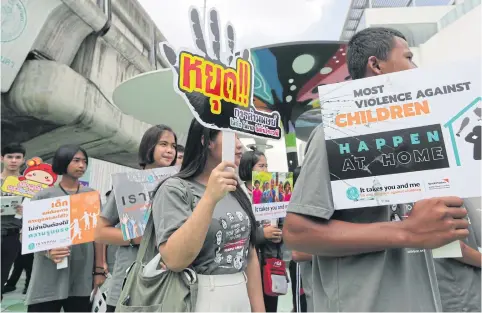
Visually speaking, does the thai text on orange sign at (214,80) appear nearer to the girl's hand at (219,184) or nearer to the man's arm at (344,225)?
the girl's hand at (219,184)

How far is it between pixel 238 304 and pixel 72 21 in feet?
28.0

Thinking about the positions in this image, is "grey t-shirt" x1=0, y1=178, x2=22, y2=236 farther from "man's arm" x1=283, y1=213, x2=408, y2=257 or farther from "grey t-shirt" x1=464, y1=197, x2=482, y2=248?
"grey t-shirt" x1=464, y1=197, x2=482, y2=248

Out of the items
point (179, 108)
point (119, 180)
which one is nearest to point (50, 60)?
point (179, 108)

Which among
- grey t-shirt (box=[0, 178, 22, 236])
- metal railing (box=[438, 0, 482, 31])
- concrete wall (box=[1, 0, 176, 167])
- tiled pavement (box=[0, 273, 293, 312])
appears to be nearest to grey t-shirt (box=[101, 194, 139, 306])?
grey t-shirt (box=[0, 178, 22, 236])

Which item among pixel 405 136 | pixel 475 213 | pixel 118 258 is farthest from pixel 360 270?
pixel 118 258

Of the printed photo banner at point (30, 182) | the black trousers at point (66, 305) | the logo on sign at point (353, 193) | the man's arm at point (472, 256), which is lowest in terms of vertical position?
the black trousers at point (66, 305)

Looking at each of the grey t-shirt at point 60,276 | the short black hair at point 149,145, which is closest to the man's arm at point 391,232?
the short black hair at point 149,145

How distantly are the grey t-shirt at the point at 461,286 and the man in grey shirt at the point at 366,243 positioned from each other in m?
0.65

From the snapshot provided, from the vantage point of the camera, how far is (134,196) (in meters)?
2.06

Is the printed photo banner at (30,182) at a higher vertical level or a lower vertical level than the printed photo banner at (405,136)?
higher

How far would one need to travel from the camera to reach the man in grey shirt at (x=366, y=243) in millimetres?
880

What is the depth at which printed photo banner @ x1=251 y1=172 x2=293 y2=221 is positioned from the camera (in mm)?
2570

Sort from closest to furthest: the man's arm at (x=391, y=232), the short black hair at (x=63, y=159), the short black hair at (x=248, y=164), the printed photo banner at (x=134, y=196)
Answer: the man's arm at (x=391, y=232) < the printed photo banner at (x=134, y=196) < the short black hair at (x=63, y=159) < the short black hair at (x=248, y=164)

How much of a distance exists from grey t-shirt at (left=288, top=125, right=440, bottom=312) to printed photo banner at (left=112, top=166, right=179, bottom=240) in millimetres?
1178
